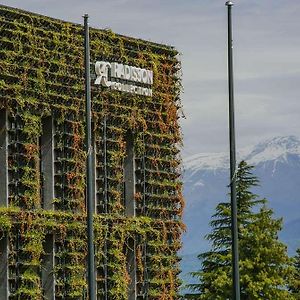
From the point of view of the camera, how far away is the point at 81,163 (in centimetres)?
3812

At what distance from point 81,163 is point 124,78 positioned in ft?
11.1

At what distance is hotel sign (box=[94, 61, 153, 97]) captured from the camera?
38.9 m

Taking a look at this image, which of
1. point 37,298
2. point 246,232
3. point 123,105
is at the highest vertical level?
point 123,105

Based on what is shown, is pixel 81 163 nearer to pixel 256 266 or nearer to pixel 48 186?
pixel 48 186

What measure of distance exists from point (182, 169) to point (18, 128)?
918 centimetres

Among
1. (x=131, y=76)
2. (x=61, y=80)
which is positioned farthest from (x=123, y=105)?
(x=61, y=80)

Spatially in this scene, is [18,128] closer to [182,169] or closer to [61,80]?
[61,80]

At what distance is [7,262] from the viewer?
3497 centimetres

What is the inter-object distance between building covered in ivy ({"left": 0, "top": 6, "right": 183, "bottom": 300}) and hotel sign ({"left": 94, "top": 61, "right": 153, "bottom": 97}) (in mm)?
42

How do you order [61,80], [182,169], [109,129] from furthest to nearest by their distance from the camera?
[182,169]
[109,129]
[61,80]

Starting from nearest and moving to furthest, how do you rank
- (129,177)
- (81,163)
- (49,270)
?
(49,270)
(81,163)
(129,177)

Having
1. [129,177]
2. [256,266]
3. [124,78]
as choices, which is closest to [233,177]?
[124,78]

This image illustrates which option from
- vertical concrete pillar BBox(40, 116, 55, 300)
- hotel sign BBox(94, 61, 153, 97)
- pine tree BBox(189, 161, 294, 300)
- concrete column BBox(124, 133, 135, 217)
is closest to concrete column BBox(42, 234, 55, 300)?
vertical concrete pillar BBox(40, 116, 55, 300)

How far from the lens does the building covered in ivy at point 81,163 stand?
116 ft
